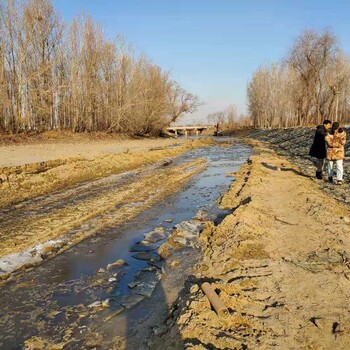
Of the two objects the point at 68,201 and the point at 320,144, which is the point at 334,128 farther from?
the point at 68,201

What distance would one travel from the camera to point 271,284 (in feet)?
15.0

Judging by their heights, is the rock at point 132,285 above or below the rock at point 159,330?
below

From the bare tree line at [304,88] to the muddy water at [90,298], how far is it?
1666 inches

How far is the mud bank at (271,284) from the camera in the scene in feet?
11.4

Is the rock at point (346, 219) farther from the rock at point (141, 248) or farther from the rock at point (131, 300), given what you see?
the rock at point (131, 300)

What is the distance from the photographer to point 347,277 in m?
4.66

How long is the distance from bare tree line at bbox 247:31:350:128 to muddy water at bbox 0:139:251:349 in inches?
1666

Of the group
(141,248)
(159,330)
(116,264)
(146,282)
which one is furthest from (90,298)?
(141,248)

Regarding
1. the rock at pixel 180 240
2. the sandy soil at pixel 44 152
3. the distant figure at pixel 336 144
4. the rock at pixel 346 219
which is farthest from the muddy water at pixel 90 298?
the sandy soil at pixel 44 152

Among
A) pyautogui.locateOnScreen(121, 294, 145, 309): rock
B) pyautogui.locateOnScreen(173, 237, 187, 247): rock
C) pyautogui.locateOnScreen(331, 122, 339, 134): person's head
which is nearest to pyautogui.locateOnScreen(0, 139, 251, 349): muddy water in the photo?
pyautogui.locateOnScreen(121, 294, 145, 309): rock

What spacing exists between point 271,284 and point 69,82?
3730 cm

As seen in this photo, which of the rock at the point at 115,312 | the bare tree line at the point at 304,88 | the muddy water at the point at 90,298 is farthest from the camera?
the bare tree line at the point at 304,88

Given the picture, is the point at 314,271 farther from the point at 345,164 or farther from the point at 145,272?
the point at 345,164

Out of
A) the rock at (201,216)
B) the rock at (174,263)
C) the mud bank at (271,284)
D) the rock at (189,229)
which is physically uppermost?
the mud bank at (271,284)
